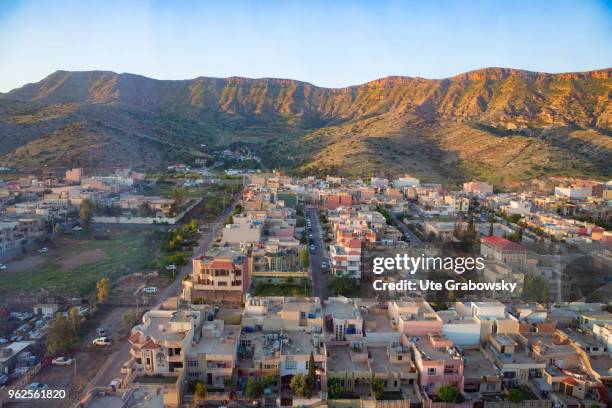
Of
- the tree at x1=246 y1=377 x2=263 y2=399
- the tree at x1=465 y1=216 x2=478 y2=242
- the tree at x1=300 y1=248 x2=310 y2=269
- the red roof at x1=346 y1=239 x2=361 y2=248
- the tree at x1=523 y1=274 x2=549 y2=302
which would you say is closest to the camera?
the tree at x1=246 y1=377 x2=263 y2=399

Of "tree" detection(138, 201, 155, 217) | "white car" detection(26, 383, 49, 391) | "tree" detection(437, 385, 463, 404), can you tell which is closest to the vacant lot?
"tree" detection(138, 201, 155, 217)

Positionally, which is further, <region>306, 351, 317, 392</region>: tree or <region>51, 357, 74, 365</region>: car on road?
<region>51, 357, 74, 365</region>: car on road

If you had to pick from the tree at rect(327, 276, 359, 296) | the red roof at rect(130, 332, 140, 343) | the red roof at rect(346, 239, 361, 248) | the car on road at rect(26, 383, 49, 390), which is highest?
the red roof at rect(346, 239, 361, 248)

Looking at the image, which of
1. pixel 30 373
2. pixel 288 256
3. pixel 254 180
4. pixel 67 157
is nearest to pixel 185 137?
pixel 67 157

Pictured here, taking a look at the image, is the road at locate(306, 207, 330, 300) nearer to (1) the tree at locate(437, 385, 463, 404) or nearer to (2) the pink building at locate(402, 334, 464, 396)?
(2) the pink building at locate(402, 334, 464, 396)

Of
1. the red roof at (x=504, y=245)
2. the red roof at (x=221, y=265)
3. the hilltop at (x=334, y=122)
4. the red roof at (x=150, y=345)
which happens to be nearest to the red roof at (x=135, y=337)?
the red roof at (x=150, y=345)

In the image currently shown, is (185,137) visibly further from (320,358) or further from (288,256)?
(320,358)
